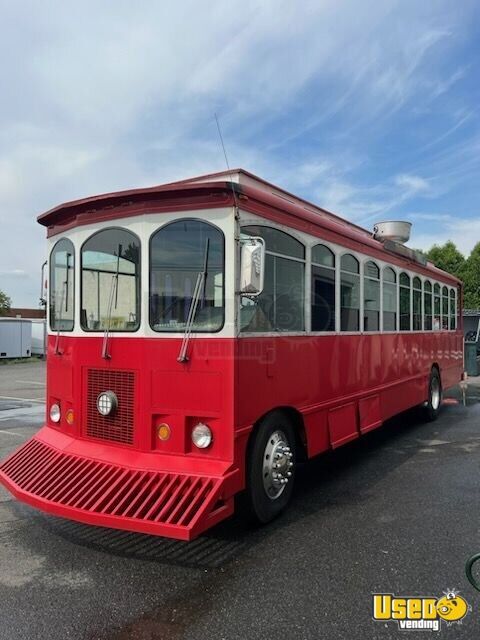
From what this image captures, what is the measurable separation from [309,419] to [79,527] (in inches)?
90.4

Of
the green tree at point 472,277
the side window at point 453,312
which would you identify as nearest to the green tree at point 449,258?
the green tree at point 472,277

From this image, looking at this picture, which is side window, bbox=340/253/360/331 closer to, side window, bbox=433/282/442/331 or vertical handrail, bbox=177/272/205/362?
vertical handrail, bbox=177/272/205/362

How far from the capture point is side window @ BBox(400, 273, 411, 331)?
26.7ft

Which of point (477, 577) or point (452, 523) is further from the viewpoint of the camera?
point (452, 523)

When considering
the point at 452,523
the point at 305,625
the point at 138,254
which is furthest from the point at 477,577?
the point at 138,254

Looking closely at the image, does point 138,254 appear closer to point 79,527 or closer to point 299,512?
point 79,527

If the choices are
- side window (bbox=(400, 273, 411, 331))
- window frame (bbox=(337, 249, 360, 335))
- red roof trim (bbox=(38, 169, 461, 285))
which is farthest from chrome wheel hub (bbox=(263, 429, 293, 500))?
side window (bbox=(400, 273, 411, 331))

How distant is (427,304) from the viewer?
31.3 ft

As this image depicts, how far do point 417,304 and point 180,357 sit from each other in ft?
19.3

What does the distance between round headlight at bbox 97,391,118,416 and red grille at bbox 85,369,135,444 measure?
32 mm

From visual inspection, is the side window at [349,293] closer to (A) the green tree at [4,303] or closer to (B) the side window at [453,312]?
(B) the side window at [453,312]

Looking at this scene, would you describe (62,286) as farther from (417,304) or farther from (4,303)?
(4,303)

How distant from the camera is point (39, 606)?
10.8ft

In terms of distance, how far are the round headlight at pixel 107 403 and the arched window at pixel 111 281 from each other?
0.55 m
